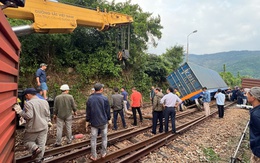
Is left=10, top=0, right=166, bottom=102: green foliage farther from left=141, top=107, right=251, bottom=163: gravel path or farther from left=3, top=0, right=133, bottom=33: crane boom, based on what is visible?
left=141, top=107, right=251, bottom=163: gravel path

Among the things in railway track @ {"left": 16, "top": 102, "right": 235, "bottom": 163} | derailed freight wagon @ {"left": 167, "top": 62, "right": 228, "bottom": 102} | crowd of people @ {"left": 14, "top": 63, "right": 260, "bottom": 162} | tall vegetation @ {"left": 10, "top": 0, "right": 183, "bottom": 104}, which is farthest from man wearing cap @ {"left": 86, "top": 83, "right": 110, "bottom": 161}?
derailed freight wagon @ {"left": 167, "top": 62, "right": 228, "bottom": 102}

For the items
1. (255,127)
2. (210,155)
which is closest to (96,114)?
→ (255,127)

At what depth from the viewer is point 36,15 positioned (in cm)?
680

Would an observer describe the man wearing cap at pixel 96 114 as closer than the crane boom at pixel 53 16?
Yes

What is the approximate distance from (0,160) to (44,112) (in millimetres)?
1974

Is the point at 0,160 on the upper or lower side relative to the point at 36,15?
lower

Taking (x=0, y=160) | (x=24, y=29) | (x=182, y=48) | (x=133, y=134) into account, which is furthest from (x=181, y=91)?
(x=182, y=48)

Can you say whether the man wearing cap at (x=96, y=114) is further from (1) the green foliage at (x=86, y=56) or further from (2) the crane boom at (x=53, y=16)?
(1) the green foliage at (x=86, y=56)

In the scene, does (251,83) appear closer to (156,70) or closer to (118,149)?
(156,70)

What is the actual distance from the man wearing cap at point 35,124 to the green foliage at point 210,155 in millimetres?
4487

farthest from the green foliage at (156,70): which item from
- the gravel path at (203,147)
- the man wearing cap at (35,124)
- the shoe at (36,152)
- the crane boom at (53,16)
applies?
the shoe at (36,152)

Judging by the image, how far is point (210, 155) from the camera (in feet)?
18.1

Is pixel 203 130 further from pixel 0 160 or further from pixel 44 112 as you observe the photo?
pixel 0 160

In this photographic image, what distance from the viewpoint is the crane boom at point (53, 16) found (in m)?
6.62
